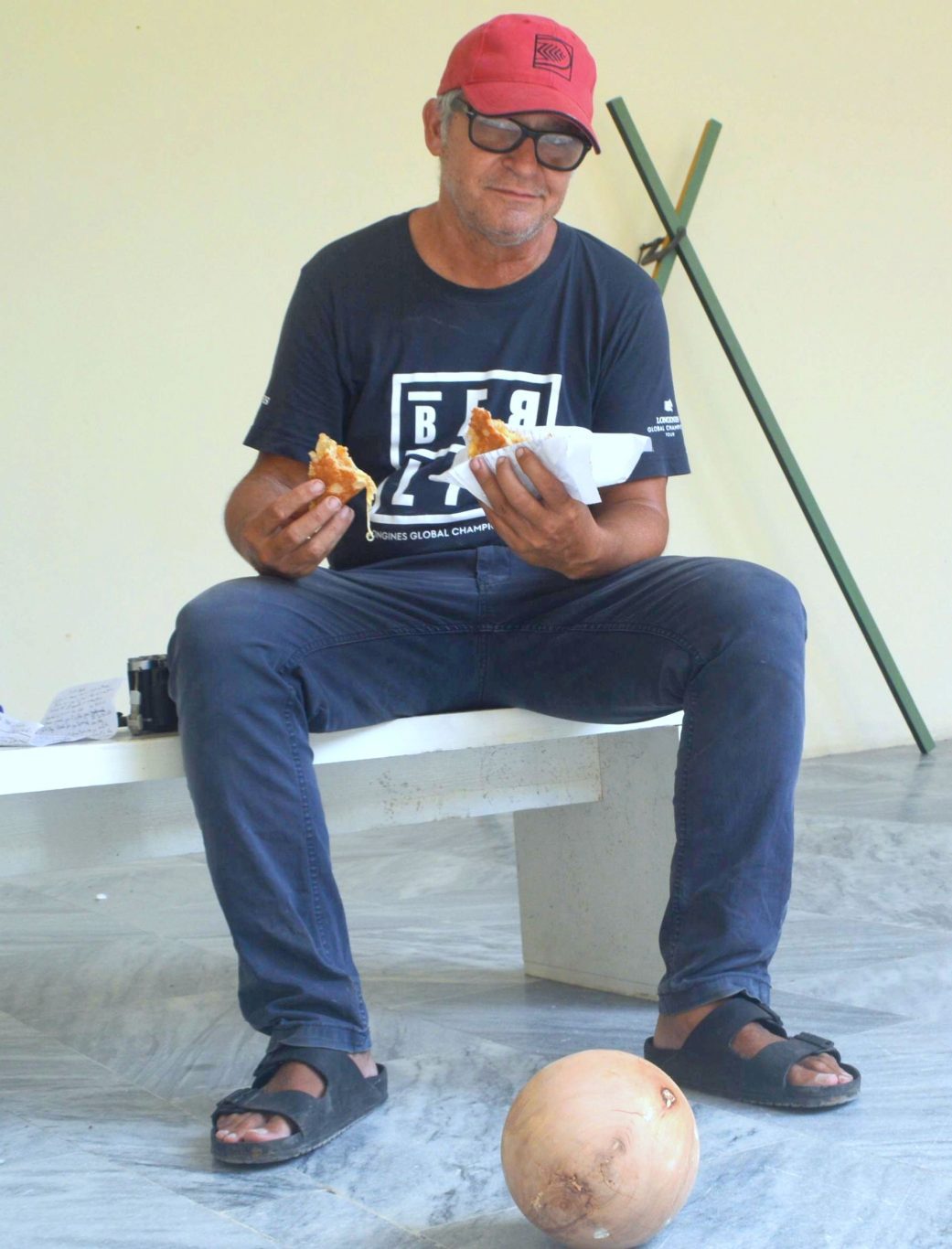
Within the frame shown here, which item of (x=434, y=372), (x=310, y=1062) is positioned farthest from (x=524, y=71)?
(x=310, y=1062)

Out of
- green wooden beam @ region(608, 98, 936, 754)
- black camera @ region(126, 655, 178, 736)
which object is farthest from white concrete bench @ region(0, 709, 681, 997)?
green wooden beam @ region(608, 98, 936, 754)

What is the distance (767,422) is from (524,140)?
2.35 m

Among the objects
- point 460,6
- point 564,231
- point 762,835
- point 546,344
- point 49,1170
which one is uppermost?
point 460,6

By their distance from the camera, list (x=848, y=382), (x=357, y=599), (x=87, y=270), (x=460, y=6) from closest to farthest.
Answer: (x=357, y=599)
(x=87, y=270)
(x=460, y=6)
(x=848, y=382)

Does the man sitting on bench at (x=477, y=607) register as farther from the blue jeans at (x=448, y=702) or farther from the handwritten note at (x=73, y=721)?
the handwritten note at (x=73, y=721)

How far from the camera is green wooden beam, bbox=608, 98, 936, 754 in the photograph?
365cm

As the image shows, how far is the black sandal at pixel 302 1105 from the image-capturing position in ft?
4.06

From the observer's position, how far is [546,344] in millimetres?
1709

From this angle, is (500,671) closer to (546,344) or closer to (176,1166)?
(546,344)

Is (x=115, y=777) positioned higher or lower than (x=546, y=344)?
lower

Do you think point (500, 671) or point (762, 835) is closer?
point (762, 835)

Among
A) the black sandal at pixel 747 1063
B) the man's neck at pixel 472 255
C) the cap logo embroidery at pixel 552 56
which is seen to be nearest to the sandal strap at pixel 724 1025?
the black sandal at pixel 747 1063

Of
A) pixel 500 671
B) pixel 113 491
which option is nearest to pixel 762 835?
pixel 500 671

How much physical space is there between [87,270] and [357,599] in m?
1.96
